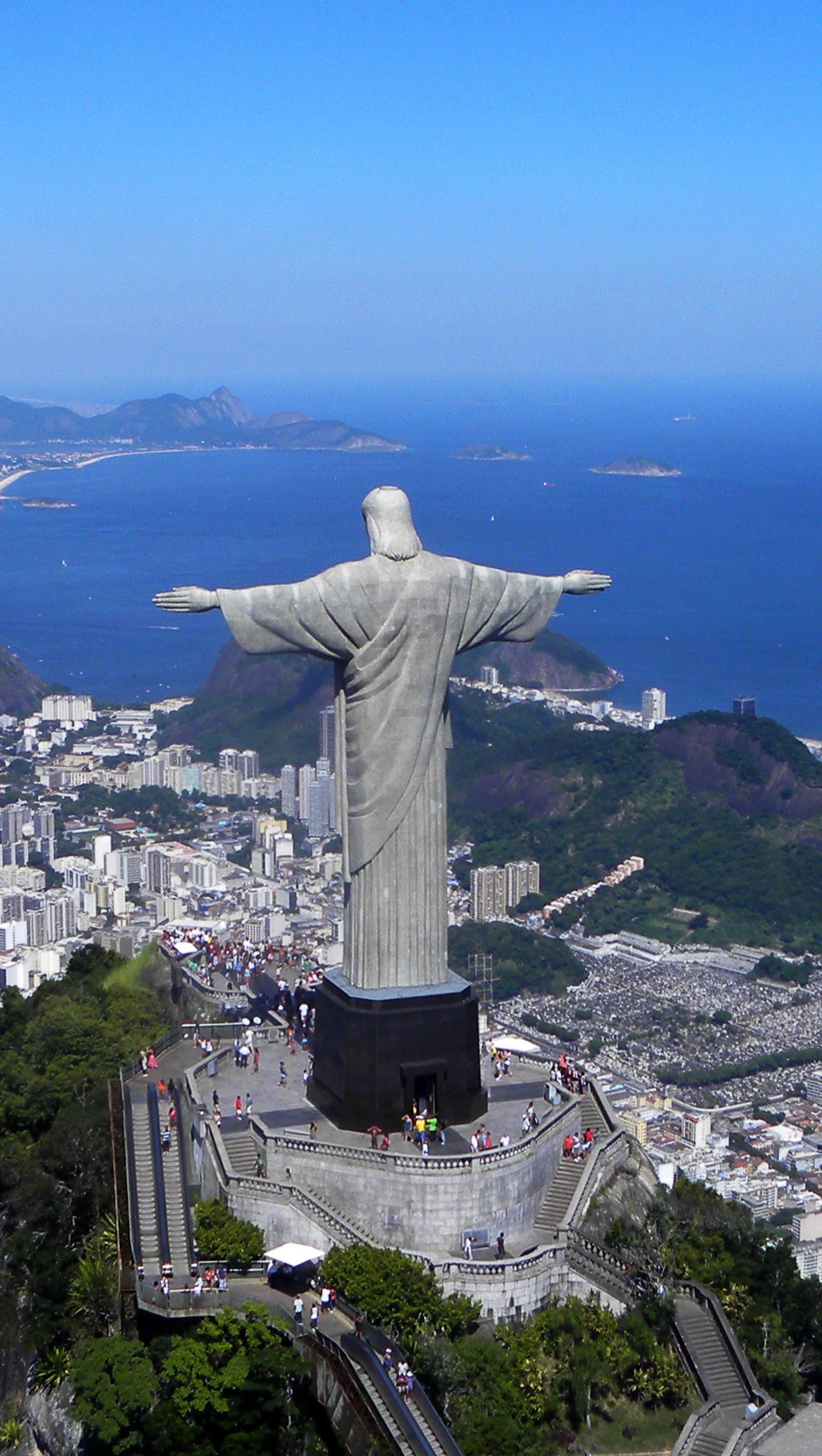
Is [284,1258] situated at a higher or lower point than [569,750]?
higher

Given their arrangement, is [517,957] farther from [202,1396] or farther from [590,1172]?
[202,1396]

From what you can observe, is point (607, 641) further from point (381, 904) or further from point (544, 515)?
point (381, 904)

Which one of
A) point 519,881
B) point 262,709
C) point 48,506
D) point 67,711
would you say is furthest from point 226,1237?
point 48,506

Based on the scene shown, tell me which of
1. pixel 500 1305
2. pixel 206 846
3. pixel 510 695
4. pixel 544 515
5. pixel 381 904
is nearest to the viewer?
pixel 500 1305

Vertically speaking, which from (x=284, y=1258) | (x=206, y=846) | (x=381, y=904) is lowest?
(x=206, y=846)

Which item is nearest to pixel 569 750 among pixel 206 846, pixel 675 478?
pixel 206 846

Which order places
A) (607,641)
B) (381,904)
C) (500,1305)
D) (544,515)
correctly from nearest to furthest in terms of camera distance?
→ (500,1305), (381,904), (607,641), (544,515)

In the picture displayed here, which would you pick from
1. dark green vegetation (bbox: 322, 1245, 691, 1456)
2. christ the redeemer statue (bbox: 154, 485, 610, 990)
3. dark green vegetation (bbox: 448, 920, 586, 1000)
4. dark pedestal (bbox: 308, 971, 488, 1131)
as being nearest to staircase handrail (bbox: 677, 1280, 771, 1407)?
dark green vegetation (bbox: 322, 1245, 691, 1456)
